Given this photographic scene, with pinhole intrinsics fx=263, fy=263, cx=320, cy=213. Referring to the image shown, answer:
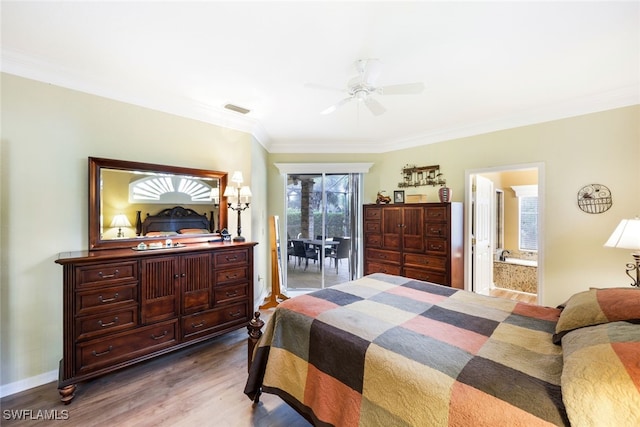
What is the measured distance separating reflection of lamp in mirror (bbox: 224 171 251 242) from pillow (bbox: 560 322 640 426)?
9.20ft

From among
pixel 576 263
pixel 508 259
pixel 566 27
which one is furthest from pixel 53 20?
pixel 508 259

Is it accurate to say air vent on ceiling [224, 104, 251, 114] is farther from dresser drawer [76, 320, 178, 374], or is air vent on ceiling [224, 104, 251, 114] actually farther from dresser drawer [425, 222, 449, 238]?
dresser drawer [425, 222, 449, 238]

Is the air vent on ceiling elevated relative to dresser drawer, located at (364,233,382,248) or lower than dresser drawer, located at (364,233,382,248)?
elevated

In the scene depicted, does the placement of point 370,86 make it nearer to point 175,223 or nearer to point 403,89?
point 403,89

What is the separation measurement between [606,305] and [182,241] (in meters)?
3.41

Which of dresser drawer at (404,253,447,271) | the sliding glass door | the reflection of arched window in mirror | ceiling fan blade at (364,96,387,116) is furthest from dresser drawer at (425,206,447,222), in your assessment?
the reflection of arched window in mirror

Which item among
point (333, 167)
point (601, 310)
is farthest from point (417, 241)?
point (601, 310)

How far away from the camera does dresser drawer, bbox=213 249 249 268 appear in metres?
2.74

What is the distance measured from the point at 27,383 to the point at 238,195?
2.34m

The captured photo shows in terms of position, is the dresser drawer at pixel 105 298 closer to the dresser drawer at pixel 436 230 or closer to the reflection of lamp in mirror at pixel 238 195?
the reflection of lamp in mirror at pixel 238 195

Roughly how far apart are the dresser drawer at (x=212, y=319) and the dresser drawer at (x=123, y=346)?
119 mm

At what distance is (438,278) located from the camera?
351cm

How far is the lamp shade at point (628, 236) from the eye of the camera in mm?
2117

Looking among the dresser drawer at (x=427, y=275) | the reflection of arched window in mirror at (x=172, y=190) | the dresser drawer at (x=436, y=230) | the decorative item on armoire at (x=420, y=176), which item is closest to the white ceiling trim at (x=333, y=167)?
the decorative item on armoire at (x=420, y=176)
